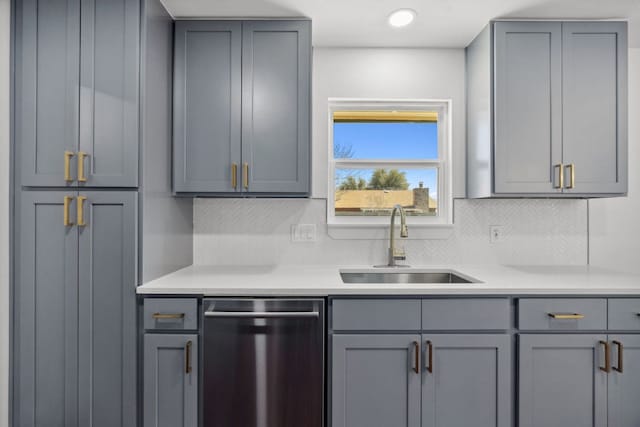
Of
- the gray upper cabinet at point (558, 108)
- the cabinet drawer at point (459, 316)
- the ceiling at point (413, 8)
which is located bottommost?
the cabinet drawer at point (459, 316)

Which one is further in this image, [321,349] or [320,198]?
[320,198]

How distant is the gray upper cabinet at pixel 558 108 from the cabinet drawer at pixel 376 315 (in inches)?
32.9

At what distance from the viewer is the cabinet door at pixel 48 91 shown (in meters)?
1.75

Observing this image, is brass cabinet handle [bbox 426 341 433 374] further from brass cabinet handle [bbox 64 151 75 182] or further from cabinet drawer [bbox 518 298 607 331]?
brass cabinet handle [bbox 64 151 75 182]

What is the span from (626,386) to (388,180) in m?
1.57

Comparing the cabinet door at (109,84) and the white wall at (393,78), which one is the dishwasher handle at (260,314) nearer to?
the cabinet door at (109,84)

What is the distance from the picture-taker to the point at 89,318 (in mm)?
1737

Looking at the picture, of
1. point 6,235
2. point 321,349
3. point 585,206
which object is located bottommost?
point 321,349

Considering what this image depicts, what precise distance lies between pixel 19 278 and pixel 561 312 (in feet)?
8.02

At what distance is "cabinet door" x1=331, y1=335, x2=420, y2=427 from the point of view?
1726mm

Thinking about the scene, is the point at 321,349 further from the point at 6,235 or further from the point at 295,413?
the point at 6,235

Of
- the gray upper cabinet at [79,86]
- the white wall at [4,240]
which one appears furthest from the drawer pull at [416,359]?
the white wall at [4,240]

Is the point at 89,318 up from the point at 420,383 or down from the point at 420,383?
up

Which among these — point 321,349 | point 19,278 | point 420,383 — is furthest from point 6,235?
point 420,383
